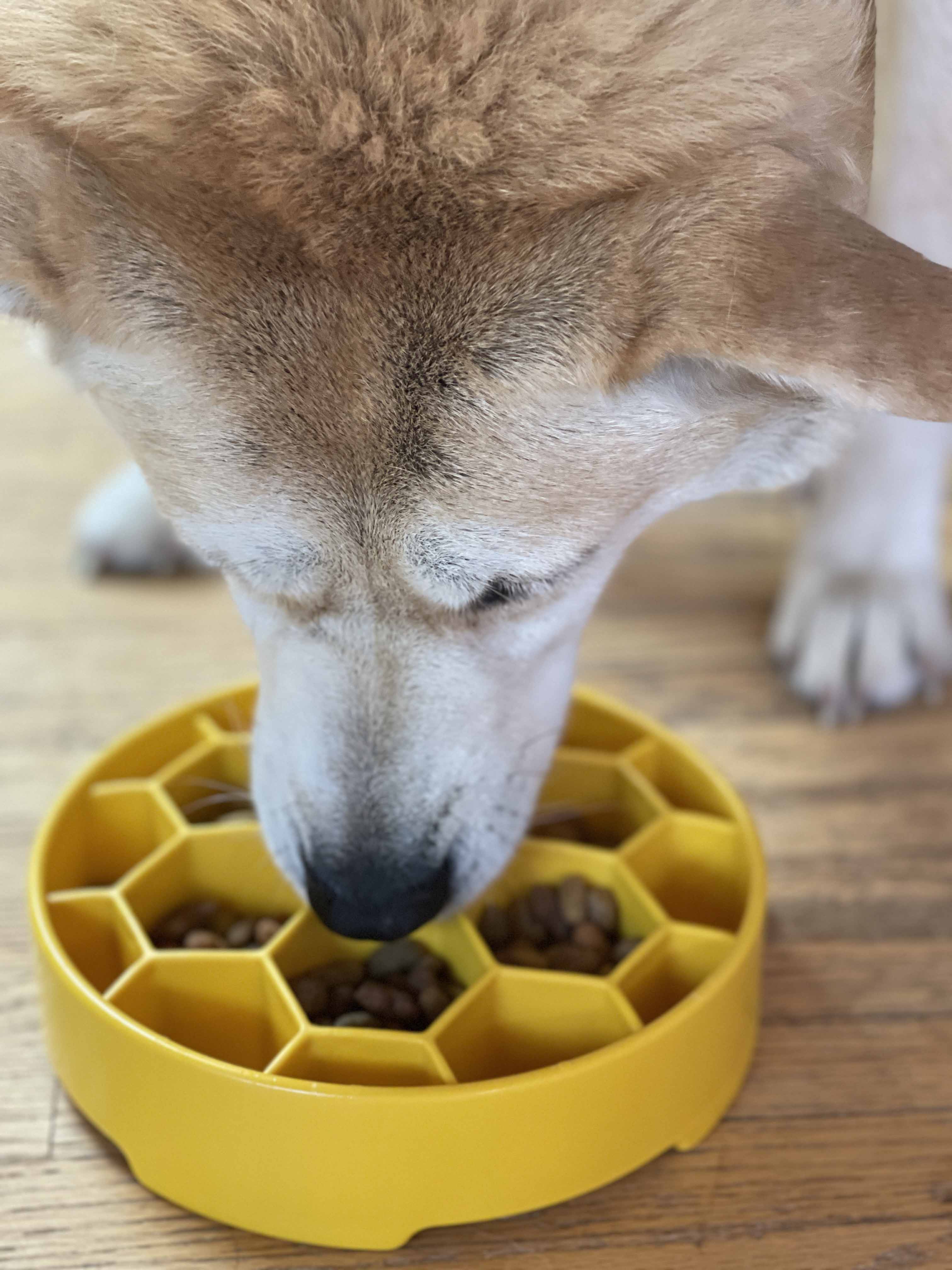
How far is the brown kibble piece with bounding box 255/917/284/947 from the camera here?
1.38 metres

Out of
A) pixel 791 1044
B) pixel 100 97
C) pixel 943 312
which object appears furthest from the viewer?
pixel 791 1044

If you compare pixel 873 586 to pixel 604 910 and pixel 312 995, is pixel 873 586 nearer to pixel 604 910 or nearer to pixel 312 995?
pixel 604 910

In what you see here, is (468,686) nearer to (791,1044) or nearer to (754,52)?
(791,1044)

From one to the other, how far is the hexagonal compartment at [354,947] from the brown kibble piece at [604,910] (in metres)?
0.15

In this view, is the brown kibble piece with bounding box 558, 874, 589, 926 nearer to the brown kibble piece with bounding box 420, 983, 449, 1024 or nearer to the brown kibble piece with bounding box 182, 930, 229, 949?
the brown kibble piece with bounding box 420, 983, 449, 1024

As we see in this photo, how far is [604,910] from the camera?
1.42 meters

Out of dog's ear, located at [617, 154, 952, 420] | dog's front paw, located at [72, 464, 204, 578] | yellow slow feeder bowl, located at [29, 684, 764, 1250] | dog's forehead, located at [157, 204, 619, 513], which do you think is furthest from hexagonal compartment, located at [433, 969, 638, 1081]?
dog's front paw, located at [72, 464, 204, 578]

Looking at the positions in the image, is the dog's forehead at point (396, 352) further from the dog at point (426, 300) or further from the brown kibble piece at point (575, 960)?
the brown kibble piece at point (575, 960)

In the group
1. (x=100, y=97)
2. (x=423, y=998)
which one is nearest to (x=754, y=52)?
(x=100, y=97)

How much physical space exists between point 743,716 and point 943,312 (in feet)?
3.48

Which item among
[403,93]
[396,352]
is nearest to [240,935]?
[396,352]

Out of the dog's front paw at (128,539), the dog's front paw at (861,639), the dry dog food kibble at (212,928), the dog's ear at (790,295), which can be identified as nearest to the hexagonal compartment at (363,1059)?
the dry dog food kibble at (212,928)

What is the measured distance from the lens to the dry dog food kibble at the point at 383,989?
4.20 feet

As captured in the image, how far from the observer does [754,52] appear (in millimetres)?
1146
